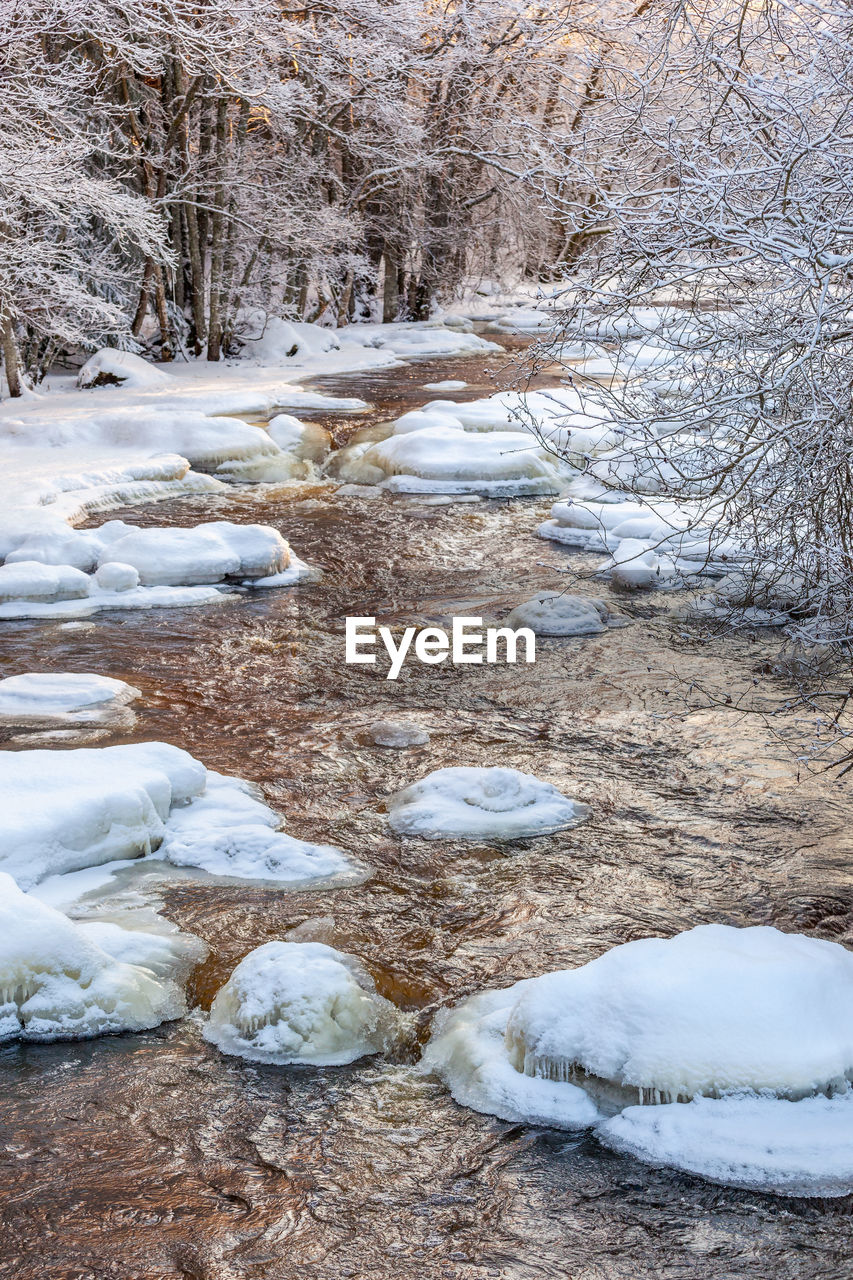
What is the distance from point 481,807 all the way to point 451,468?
8216 mm

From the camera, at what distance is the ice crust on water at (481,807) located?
243 inches

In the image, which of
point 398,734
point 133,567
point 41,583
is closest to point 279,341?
point 133,567

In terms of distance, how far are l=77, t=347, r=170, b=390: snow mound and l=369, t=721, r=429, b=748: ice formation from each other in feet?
38.3

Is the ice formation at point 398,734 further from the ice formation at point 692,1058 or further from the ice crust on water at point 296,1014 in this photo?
the ice formation at point 692,1058

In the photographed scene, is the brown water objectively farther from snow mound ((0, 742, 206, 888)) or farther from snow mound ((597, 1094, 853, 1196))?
snow mound ((0, 742, 206, 888))

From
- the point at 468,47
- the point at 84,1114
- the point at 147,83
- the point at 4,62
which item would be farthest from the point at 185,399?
the point at 84,1114

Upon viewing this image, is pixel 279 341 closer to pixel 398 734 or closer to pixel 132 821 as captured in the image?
pixel 398 734

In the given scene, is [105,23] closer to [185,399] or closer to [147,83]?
[185,399]

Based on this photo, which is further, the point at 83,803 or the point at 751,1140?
the point at 83,803

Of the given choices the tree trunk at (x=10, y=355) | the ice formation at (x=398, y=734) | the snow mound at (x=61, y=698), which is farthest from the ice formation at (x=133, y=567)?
the tree trunk at (x=10, y=355)

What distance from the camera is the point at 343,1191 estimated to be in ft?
12.5

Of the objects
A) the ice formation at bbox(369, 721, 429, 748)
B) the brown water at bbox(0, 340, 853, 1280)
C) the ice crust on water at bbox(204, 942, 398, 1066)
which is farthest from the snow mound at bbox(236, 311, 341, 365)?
the ice crust on water at bbox(204, 942, 398, 1066)

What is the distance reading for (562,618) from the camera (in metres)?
9.38

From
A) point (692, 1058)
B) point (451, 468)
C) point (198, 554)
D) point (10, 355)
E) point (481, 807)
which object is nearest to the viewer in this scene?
point (692, 1058)
